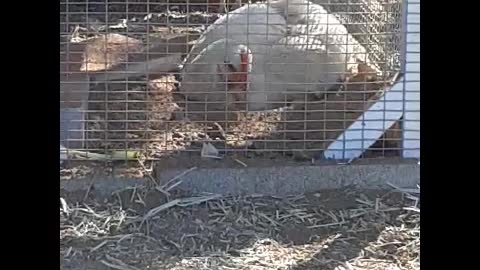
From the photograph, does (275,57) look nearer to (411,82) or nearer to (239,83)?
(239,83)

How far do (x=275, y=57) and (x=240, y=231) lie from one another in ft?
3.65

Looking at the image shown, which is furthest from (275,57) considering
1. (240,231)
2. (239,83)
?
(240,231)

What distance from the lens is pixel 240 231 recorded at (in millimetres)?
2773

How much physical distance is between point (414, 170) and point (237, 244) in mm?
807

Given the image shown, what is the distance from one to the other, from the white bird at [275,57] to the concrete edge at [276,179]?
506 millimetres

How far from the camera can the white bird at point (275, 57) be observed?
360 centimetres

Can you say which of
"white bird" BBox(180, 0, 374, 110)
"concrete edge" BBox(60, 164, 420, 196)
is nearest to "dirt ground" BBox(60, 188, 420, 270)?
"concrete edge" BBox(60, 164, 420, 196)

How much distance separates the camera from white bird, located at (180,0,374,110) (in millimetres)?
3604

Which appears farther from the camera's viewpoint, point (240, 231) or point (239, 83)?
point (239, 83)

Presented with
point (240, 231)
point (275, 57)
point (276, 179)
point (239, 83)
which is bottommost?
point (240, 231)

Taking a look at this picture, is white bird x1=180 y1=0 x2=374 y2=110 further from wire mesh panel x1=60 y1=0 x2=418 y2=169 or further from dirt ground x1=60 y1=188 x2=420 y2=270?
dirt ground x1=60 y1=188 x2=420 y2=270
